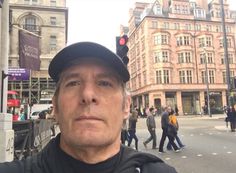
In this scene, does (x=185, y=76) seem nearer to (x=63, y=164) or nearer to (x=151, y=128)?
(x=151, y=128)

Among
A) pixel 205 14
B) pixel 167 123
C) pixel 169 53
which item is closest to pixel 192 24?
pixel 205 14

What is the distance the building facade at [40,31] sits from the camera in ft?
131

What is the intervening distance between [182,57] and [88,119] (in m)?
52.5

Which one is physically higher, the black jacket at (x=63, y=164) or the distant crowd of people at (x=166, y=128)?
the black jacket at (x=63, y=164)

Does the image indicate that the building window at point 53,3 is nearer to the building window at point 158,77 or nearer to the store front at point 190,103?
the building window at point 158,77

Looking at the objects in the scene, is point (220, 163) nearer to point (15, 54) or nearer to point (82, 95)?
point (82, 95)

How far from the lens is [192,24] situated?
55.7 metres

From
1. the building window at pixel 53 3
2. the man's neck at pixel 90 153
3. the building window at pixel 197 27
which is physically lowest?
the man's neck at pixel 90 153

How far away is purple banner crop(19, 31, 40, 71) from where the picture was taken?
699cm

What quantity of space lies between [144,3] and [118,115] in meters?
66.4

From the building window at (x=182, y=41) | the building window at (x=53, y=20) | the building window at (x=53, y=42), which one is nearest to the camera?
the building window at (x=53, y=42)

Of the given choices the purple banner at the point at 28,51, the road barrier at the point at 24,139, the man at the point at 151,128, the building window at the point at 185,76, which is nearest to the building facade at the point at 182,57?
the building window at the point at 185,76

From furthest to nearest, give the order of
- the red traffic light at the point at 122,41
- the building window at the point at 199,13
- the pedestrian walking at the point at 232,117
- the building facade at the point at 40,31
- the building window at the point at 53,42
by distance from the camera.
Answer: the building window at the point at 199,13
the building window at the point at 53,42
the building facade at the point at 40,31
the pedestrian walking at the point at 232,117
the red traffic light at the point at 122,41

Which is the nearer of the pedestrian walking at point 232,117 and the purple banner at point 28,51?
the purple banner at point 28,51
